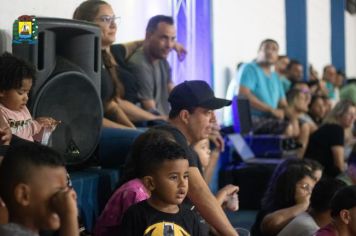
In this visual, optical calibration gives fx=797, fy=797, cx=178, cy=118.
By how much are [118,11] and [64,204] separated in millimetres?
3550

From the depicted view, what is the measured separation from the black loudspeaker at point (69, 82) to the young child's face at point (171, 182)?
0.78 metres

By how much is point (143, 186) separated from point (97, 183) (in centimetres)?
66

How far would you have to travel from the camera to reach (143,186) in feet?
9.89

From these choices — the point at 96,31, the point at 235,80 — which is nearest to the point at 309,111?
the point at 235,80

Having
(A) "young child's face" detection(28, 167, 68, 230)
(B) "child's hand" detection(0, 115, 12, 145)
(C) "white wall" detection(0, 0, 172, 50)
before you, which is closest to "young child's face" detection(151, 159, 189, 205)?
(B) "child's hand" detection(0, 115, 12, 145)

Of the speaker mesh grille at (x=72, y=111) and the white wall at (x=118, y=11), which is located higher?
the white wall at (x=118, y=11)

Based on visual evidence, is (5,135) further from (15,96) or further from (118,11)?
(118,11)

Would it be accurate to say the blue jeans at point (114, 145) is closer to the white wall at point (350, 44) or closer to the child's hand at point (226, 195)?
the child's hand at point (226, 195)

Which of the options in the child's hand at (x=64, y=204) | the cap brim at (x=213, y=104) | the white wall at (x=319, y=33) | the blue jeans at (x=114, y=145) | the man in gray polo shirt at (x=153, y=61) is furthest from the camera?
the white wall at (x=319, y=33)

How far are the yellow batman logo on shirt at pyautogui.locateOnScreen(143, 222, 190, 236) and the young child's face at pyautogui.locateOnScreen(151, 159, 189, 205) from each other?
9 centimetres

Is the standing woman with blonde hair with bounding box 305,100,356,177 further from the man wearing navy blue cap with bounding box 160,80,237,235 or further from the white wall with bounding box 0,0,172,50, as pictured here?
the man wearing navy blue cap with bounding box 160,80,237,235

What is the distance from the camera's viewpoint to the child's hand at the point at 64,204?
1988mm

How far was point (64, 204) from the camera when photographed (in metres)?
1.99

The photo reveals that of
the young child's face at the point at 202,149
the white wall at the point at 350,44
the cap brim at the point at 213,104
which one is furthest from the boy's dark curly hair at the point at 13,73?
the white wall at the point at 350,44
